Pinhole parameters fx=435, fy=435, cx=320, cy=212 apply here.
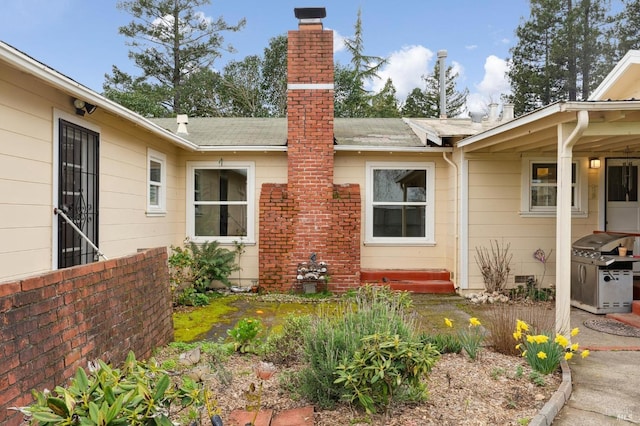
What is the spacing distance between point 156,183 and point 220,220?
164cm

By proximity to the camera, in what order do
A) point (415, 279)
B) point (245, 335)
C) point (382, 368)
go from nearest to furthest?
point (382, 368)
point (245, 335)
point (415, 279)

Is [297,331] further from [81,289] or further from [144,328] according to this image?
[81,289]

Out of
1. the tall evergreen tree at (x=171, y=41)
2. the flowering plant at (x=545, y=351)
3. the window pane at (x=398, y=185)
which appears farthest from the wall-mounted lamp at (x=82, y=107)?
the tall evergreen tree at (x=171, y=41)

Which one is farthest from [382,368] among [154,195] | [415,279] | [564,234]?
[154,195]

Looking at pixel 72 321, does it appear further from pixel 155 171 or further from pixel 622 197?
pixel 622 197

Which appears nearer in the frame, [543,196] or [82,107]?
[82,107]

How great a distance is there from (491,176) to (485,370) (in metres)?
5.13

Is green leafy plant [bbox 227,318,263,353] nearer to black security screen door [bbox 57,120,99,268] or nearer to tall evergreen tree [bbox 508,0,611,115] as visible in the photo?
black security screen door [bbox 57,120,99,268]

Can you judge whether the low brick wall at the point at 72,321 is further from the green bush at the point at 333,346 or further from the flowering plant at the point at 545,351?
the flowering plant at the point at 545,351

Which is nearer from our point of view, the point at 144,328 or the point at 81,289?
the point at 81,289

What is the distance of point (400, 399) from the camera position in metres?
3.21

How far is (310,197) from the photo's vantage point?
845 cm

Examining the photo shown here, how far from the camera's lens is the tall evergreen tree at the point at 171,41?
22844 millimetres

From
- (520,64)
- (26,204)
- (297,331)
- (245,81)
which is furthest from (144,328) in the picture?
(520,64)
